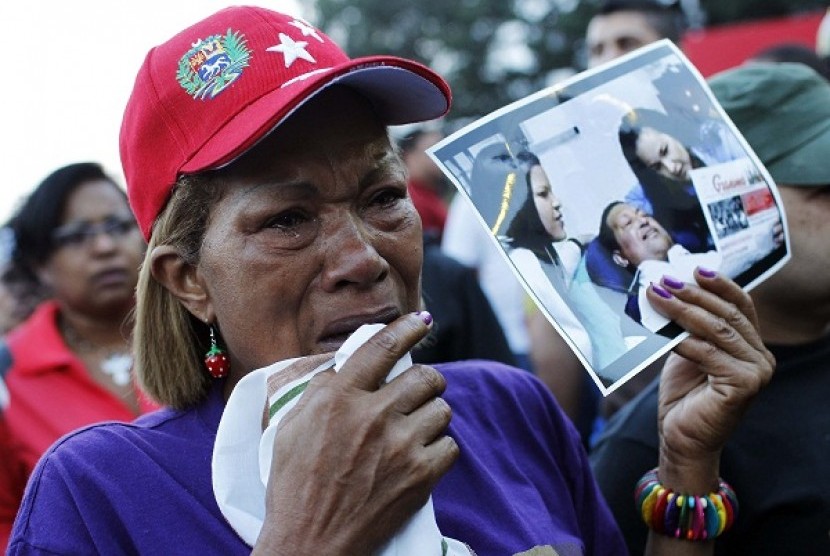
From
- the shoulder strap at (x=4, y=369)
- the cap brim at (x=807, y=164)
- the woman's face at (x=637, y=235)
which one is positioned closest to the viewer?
the woman's face at (x=637, y=235)

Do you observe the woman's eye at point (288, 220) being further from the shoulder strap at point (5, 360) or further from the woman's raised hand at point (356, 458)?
the shoulder strap at point (5, 360)

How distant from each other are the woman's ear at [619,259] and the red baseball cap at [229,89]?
47 centimetres

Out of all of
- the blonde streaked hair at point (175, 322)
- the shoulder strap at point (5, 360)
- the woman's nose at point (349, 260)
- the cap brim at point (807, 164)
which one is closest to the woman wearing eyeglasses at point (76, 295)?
the shoulder strap at point (5, 360)

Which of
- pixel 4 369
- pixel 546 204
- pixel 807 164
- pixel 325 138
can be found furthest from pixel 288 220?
pixel 4 369

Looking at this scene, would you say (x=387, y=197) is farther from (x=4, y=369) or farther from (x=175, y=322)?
(x=4, y=369)

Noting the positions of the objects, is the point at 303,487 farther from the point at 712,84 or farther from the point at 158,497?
the point at 712,84

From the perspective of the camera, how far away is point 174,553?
64.2 inches

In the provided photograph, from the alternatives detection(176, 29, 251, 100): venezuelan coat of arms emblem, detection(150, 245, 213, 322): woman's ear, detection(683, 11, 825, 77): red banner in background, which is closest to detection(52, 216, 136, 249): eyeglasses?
detection(150, 245, 213, 322): woman's ear

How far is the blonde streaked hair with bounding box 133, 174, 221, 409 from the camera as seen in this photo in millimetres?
1826

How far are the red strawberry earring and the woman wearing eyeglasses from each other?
1.87 meters

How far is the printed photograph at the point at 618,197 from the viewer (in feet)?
6.13

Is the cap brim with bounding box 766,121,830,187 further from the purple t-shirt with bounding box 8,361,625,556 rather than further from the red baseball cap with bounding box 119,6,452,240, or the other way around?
the red baseball cap with bounding box 119,6,452,240

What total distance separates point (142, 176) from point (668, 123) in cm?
111

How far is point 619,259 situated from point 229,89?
833mm
